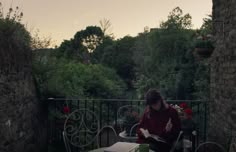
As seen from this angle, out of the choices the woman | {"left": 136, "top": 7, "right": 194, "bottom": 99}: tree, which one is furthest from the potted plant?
{"left": 136, "top": 7, "right": 194, "bottom": 99}: tree

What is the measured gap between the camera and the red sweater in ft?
10.3

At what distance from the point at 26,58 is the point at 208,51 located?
2.61 m

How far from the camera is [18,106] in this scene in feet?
12.1

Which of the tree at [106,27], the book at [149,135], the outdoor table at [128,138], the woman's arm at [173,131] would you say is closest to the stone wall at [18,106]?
the outdoor table at [128,138]

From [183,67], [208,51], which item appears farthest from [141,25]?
[208,51]

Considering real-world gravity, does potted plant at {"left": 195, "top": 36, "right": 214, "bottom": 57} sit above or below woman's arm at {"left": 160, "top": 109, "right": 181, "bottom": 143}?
above

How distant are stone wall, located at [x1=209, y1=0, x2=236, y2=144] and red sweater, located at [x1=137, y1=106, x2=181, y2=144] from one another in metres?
0.63

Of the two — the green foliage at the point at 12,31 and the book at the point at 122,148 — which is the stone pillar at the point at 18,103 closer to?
the green foliage at the point at 12,31

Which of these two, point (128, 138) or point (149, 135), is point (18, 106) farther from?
point (149, 135)

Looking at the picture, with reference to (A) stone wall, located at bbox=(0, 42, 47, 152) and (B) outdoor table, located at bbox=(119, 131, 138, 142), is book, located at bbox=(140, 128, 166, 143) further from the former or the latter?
(A) stone wall, located at bbox=(0, 42, 47, 152)

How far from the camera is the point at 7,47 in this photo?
349 cm

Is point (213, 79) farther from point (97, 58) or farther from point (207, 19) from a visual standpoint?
point (97, 58)

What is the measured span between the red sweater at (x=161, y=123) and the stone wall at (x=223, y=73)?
0.63 meters

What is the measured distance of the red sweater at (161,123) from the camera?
3133 mm
